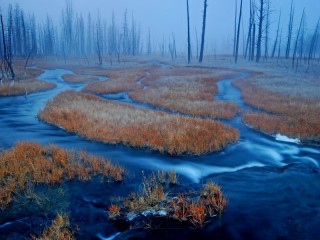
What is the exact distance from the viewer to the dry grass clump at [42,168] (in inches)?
335

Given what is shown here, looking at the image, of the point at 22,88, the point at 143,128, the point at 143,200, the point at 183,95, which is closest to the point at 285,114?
the point at 183,95

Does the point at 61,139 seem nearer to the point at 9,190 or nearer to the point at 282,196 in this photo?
the point at 9,190

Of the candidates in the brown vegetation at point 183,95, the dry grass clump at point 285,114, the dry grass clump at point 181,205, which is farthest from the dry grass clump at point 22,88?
the dry grass clump at point 181,205

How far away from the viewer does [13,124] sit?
17141mm

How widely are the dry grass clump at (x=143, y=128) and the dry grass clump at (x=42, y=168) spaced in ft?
9.29

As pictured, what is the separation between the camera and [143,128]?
1450 cm

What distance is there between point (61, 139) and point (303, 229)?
11.4 meters

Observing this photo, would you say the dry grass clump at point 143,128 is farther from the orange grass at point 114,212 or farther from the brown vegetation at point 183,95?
the orange grass at point 114,212

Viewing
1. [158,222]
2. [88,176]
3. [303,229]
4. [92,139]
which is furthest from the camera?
[92,139]

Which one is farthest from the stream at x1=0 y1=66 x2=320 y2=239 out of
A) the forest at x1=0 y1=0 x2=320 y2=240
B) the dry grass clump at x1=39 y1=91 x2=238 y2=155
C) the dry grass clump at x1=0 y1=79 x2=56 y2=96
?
the dry grass clump at x1=0 y1=79 x2=56 y2=96

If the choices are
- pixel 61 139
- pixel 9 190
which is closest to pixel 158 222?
pixel 9 190

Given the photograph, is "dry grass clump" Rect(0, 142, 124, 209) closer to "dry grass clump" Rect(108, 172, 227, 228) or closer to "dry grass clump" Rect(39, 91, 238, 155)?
"dry grass clump" Rect(108, 172, 227, 228)

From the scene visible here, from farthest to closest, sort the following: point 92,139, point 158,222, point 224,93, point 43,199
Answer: point 224,93 < point 92,139 < point 43,199 < point 158,222

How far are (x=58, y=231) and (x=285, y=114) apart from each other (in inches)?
626
